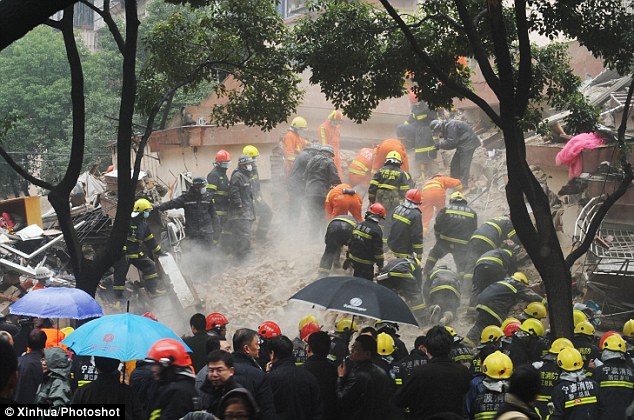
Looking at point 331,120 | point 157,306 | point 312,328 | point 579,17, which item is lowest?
point 157,306

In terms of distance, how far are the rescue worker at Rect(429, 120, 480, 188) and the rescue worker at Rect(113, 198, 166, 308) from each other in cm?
632

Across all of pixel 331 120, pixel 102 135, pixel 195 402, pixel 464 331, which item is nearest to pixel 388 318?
pixel 195 402

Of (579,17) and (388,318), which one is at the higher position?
(579,17)

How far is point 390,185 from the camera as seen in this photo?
17.2m

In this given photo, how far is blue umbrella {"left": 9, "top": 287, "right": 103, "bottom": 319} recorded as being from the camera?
9.94 m

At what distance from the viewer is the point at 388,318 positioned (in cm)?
934

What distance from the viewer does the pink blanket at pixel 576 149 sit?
15.9 metres

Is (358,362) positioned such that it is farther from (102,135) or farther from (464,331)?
(102,135)

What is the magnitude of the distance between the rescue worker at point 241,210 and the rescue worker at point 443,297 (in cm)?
510

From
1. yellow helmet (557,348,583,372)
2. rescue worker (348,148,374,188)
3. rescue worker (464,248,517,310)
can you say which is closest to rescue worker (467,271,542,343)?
rescue worker (464,248,517,310)

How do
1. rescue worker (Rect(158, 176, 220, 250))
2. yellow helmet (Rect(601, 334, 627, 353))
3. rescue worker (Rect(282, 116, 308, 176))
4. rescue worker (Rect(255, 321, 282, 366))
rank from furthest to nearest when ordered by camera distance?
rescue worker (Rect(282, 116, 308, 176))
rescue worker (Rect(158, 176, 220, 250))
rescue worker (Rect(255, 321, 282, 366))
yellow helmet (Rect(601, 334, 627, 353))

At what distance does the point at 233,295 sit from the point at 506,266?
17.1ft

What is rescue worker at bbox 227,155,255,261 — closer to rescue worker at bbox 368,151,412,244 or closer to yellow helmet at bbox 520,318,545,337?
rescue worker at bbox 368,151,412,244

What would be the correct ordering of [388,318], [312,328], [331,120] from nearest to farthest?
[388,318], [312,328], [331,120]
